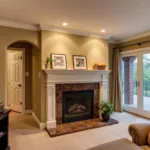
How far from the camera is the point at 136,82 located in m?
4.72

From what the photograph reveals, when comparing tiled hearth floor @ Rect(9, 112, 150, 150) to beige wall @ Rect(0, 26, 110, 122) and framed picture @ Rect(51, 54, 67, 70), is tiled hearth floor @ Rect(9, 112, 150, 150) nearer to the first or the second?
beige wall @ Rect(0, 26, 110, 122)

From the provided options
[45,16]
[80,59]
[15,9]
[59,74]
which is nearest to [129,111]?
[80,59]

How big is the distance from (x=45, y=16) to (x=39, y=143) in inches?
102

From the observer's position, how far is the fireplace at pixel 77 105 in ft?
13.0

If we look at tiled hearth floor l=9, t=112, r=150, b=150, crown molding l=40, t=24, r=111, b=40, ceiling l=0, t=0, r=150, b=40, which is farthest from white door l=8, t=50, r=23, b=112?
ceiling l=0, t=0, r=150, b=40

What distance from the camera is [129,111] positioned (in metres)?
5.05

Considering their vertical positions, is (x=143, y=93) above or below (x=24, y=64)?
below

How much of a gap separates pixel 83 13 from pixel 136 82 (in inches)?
117

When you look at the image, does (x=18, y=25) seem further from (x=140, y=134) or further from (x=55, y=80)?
(x=140, y=134)

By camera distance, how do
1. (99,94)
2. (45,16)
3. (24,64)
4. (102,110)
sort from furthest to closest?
(24,64)
(99,94)
(102,110)
(45,16)

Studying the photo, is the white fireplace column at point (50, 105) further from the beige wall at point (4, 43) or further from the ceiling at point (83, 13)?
the ceiling at point (83, 13)

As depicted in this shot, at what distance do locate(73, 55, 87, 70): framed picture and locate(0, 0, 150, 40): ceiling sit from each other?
78cm

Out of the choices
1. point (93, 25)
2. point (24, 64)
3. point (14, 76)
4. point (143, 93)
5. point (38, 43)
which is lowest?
point (143, 93)

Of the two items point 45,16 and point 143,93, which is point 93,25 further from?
point 143,93
